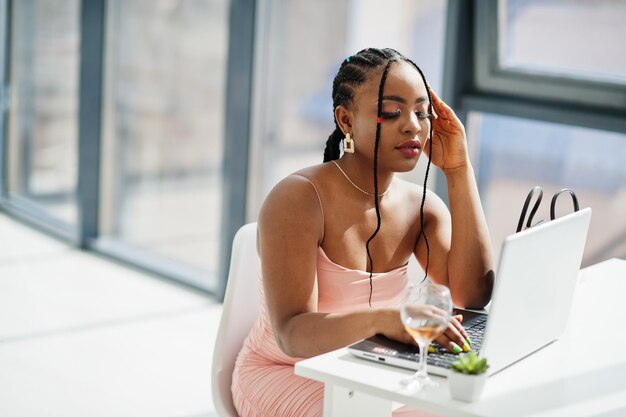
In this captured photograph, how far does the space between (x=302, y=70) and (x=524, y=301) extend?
274cm

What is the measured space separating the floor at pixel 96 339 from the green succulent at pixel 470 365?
1925 millimetres

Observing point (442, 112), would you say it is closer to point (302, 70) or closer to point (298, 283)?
point (298, 283)

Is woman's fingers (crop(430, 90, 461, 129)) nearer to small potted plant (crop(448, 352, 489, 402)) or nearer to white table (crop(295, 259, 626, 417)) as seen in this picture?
white table (crop(295, 259, 626, 417))

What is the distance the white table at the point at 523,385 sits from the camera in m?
1.68

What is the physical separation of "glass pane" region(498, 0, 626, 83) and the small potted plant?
195 centimetres

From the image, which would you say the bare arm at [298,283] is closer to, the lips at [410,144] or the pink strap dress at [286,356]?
the pink strap dress at [286,356]

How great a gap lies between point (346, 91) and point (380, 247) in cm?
40

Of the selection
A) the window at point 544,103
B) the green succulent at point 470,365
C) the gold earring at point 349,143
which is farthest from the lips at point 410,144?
the window at point 544,103

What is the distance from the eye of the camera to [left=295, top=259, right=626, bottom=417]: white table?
66.0 inches

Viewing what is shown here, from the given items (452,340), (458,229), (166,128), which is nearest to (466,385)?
(452,340)

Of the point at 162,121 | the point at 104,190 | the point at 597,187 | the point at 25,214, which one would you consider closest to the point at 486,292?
the point at 597,187

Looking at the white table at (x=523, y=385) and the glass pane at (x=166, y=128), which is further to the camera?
the glass pane at (x=166, y=128)

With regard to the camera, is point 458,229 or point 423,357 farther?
point 458,229

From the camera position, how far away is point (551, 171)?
139 inches
